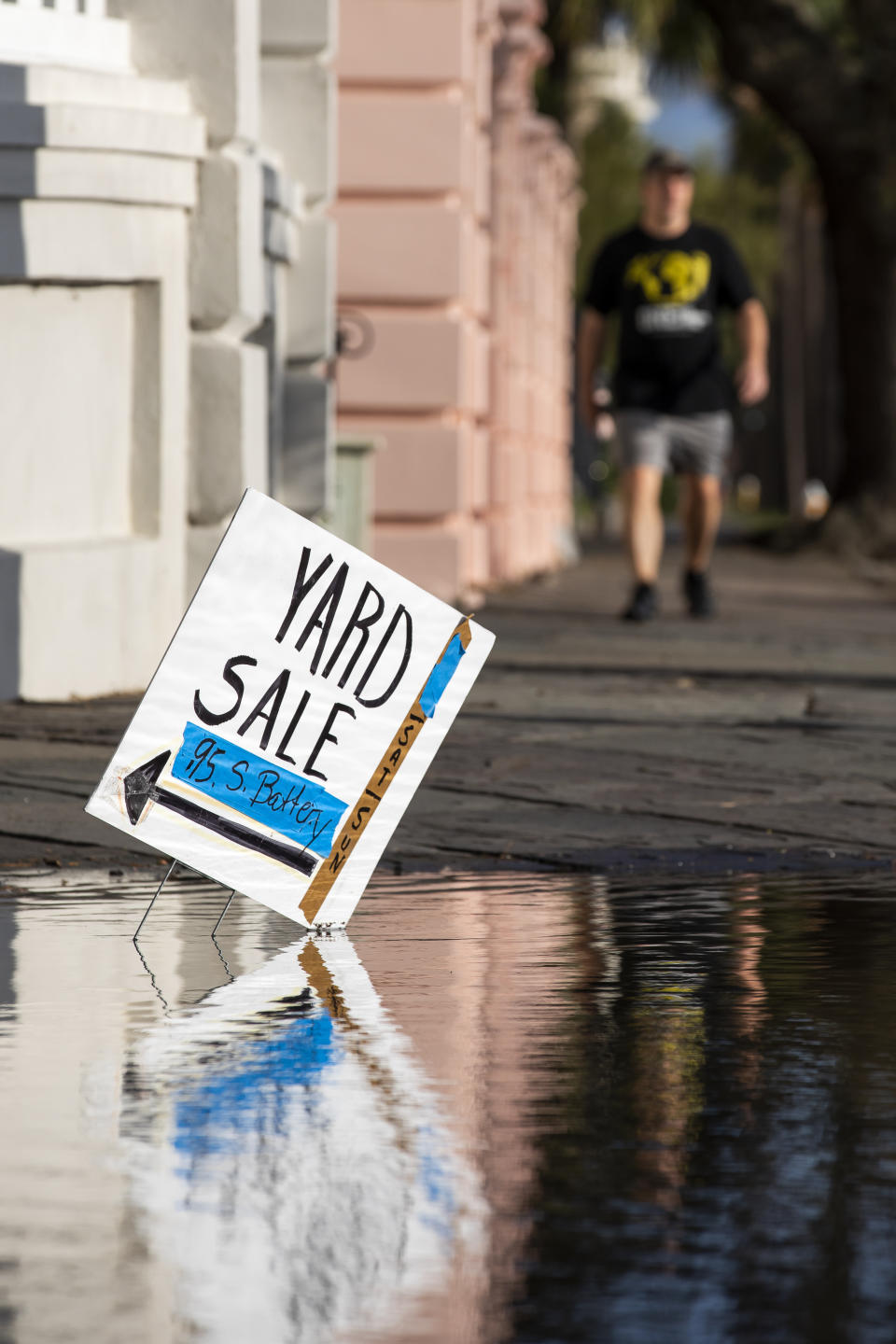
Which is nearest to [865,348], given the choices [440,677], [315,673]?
[440,677]

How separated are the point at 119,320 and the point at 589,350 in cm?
378

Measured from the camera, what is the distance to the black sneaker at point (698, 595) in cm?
1317

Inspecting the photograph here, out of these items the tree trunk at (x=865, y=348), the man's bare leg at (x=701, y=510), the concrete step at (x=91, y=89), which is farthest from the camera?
the tree trunk at (x=865, y=348)

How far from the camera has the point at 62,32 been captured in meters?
8.95

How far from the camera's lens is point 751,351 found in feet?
40.4

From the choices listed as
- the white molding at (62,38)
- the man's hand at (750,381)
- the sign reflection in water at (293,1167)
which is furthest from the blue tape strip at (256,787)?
the man's hand at (750,381)

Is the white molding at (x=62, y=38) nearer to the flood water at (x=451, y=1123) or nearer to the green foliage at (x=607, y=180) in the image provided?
the flood water at (x=451, y=1123)

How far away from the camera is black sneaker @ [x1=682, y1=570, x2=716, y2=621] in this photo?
13.2 metres

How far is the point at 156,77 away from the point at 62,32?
43cm

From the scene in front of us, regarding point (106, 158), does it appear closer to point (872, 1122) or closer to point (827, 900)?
point (827, 900)

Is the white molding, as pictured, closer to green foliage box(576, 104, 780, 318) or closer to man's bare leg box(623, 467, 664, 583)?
man's bare leg box(623, 467, 664, 583)

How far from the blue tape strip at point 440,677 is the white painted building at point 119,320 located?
11.1ft

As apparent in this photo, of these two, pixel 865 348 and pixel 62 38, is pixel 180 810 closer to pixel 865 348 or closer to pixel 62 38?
pixel 62 38

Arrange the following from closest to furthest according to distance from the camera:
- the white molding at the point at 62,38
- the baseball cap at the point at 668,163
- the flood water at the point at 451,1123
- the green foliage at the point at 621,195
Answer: the flood water at the point at 451,1123
the white molding at the point at 62,38
the baseball cap at the point at 668,163
the green foliage at the point at 621,195
